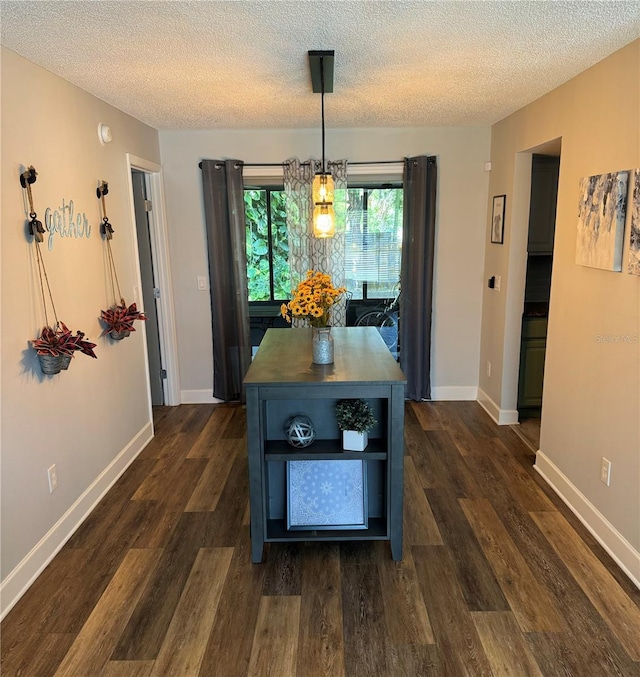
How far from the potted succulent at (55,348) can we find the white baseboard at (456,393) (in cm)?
325

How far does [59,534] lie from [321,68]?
8.97 ft

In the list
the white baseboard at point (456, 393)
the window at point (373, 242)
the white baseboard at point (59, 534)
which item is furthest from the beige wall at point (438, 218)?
the white baseboard at point (59, 534)

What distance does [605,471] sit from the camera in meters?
2.59

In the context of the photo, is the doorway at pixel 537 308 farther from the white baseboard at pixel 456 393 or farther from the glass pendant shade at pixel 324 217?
the glass pendant shade at pixel 324 217

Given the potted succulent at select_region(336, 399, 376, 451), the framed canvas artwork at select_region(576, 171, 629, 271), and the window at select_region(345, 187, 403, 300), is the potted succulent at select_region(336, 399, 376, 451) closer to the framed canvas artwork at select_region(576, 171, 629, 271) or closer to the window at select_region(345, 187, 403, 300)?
Answer: the framed canvas artwork at select_region(576, 171, 629, 271)

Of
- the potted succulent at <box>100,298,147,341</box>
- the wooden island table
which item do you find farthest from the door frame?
the wooden island table

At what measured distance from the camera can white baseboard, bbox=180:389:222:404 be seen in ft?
15.7

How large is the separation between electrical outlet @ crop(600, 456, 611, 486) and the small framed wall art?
2.01 metres

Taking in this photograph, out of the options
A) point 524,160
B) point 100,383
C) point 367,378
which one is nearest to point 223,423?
point 100,383

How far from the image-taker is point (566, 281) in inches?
118

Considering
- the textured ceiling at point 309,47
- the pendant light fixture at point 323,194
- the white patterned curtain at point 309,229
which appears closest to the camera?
the textured ceiling at point 309,47

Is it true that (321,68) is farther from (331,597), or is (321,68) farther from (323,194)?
(331,597)

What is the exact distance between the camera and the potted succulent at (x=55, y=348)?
7.82 feet

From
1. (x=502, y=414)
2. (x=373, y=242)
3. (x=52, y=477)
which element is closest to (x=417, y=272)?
(x=373, y=242)
